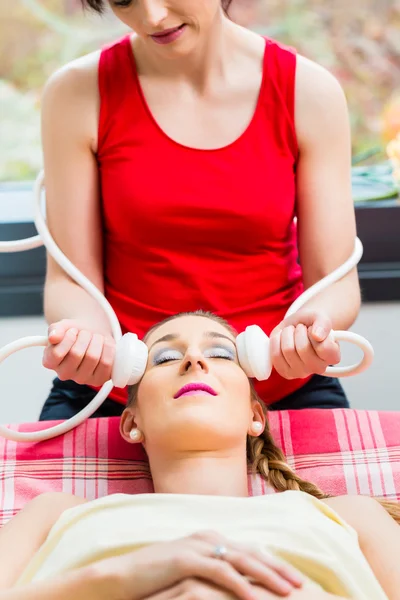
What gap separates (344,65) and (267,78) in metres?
0.90

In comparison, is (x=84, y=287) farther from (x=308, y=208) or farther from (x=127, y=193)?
(x=308, y=208)

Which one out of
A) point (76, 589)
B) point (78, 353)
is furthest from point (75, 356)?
point (76, 589)

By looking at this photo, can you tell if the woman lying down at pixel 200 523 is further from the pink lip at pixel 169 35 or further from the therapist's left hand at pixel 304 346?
the pink lip at pixel 169 35

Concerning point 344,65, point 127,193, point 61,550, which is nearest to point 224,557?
point 61,550

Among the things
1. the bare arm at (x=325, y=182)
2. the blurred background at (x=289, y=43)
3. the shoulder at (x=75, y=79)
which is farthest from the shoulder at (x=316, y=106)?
the blurred background at (x=289, y=43)

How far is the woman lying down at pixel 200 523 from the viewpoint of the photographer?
1202 millimetres

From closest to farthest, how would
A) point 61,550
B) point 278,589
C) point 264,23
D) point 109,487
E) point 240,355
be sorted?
point 278,589
point 61,550
point 240,355
point 109,487
point 264,23

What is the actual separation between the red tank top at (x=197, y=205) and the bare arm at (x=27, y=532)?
36cm

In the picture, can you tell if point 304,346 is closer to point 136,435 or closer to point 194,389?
point 194,389

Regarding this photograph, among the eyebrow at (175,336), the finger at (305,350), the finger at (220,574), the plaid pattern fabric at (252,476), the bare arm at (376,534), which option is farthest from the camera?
the plaid pattern fabric at (252,476)

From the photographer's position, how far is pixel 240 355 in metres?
1.49

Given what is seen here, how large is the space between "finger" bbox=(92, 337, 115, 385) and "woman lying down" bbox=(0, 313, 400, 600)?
0.07 metres

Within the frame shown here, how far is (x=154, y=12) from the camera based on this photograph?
1.48 metres

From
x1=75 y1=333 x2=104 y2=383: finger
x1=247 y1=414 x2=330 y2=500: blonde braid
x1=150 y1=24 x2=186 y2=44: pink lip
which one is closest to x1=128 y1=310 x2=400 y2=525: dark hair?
x1=247 y1=414 x2=330 y2=500: blonde braid
